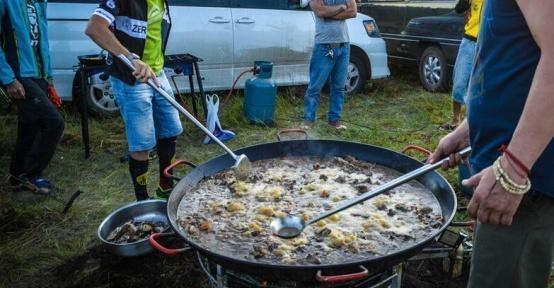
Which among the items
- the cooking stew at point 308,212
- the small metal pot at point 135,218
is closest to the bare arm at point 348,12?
the cooking stew at point 308,212

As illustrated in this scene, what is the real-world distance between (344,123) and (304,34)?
176 centimetres

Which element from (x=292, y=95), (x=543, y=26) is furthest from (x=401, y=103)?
(x=543, y=26)

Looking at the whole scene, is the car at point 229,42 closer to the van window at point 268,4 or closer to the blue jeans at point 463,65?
the van window at point 268,4

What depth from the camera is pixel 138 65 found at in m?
3.13

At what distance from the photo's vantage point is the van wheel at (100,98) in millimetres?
6160

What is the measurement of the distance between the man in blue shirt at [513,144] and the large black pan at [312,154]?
15.7 inches

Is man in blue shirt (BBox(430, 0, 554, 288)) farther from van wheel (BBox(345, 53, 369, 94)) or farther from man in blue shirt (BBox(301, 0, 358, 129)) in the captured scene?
van wheel (BBox(345, 53, 369, 94))

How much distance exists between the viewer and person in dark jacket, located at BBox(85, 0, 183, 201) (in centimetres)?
313

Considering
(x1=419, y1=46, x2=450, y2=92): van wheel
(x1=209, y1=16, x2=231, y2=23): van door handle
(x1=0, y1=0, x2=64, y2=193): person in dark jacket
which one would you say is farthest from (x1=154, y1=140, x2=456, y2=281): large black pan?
(x1=419, y1=46, x2=450, y2=92): van wheel

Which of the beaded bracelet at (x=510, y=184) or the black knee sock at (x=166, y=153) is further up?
the beaded bracelet at (x=510, y=184)

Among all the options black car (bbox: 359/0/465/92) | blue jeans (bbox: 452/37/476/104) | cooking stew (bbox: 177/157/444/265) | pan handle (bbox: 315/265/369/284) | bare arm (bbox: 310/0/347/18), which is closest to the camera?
pan handle (bbox: 315/265/369/284)

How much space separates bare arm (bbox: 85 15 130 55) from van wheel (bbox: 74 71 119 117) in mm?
3118

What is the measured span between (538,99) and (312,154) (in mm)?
2103

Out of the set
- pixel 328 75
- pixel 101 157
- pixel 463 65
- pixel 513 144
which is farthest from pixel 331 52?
pixel 513 144
